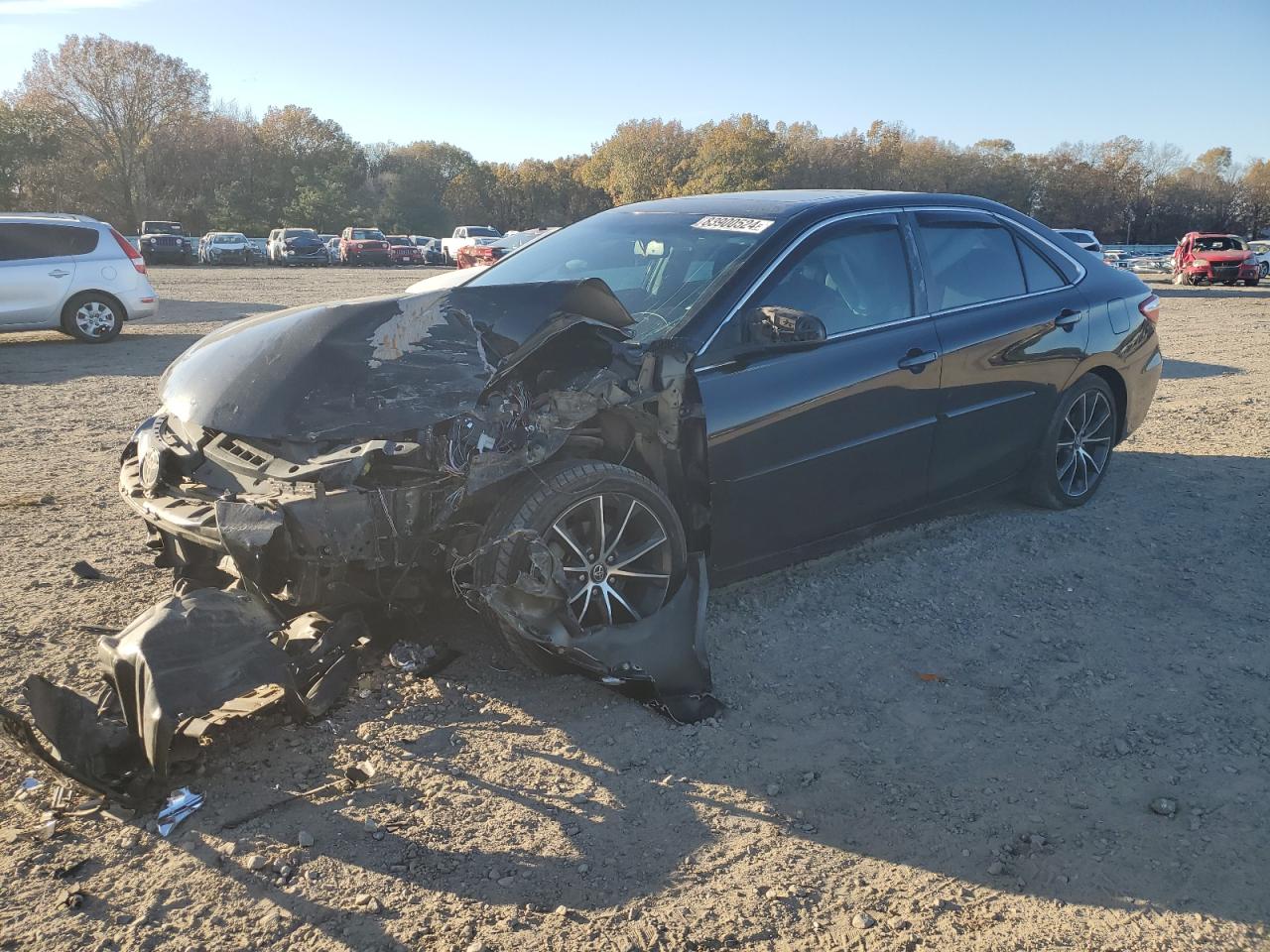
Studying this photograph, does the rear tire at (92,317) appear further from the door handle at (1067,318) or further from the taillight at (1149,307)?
the taillight at (1149,307)

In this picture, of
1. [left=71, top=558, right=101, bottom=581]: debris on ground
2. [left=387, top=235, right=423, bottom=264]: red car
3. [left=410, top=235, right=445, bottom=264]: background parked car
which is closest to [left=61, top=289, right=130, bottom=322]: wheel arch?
[left=71, top=558, right=101, bottom=581]: debris on ground

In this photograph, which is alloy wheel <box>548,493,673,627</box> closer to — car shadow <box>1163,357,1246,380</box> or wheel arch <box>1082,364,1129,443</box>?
wheel arch <box>1082,364,1129,443</box>

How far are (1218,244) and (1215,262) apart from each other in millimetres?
1408

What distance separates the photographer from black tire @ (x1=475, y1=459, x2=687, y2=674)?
3293 mm

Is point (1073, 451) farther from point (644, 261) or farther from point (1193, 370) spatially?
point (1193, 370)

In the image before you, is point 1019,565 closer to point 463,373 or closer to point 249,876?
point 463,373

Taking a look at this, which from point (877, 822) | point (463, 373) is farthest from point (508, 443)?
point (877, 822)

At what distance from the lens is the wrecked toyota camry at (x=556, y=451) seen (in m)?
3.07

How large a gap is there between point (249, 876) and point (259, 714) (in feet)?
2.61

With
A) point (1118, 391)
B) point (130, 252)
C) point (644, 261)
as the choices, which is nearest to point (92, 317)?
point (130, 252)

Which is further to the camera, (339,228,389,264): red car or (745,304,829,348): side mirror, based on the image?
(339,228,389,264): red car

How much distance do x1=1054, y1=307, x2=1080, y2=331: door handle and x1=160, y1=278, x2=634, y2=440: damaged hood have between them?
110 inches

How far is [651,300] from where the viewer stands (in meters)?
4.17

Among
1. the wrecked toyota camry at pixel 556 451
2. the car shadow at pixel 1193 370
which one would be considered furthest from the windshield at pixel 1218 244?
the wrecked toyota camry at pixel 556 451
